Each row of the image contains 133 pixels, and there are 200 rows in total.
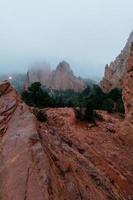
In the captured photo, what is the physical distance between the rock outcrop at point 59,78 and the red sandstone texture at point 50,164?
248 ft

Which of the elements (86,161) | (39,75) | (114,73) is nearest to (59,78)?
(39,75)

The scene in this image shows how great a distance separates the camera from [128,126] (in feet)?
53.5

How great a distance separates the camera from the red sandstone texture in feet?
27.5

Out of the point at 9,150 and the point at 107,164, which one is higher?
the point at 9,150

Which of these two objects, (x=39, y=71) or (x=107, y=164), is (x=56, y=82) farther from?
(x=107, y=164)

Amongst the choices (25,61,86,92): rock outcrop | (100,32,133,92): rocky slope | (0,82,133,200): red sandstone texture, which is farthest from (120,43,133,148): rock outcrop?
(25,61,86,92): rock outcrop

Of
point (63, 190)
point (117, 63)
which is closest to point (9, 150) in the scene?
point (63, 190)

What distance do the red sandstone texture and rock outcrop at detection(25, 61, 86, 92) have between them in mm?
75591

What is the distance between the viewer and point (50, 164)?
368 inches

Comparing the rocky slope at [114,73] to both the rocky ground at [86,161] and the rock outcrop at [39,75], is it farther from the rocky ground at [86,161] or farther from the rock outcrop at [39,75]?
the rocky ground at [86,161]

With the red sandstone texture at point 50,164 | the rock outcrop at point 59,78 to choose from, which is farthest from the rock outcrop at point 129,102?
the rock outcrop at point 59,78

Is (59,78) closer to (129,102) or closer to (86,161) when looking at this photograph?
(129,102)

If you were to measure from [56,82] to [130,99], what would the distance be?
7973cm

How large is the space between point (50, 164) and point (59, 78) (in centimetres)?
8691
